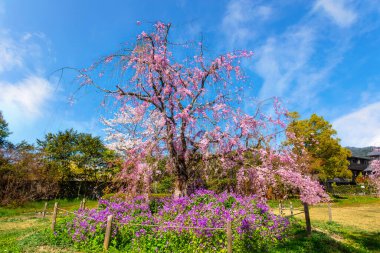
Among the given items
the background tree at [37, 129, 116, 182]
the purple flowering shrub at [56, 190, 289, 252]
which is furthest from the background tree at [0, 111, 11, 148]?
the purple flowering shrub at [56, 190, 289, 252]

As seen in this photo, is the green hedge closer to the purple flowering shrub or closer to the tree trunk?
the purple flowering shrub

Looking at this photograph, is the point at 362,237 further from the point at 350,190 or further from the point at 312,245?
the point at 350,190

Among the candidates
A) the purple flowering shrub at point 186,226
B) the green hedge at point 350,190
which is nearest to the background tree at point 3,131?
the purple flowering shrub at point 186,226

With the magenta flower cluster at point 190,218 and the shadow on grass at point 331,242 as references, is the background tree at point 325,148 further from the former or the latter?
the magenta flower cluster at point 190,218

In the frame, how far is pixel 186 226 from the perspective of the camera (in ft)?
25.0

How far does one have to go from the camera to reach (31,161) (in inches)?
1018

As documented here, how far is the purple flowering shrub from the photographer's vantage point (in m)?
7.70

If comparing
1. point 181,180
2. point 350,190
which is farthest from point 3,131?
point 350,190

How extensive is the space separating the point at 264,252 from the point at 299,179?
324cm

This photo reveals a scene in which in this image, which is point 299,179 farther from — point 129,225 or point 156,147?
point 129,225

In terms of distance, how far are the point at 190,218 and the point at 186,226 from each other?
581mm

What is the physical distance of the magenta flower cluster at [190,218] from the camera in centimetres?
802

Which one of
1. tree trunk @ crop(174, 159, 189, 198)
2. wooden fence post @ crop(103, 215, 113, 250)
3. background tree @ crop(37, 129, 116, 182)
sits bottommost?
wooden fence post @ crop(103, 215, 113, 250)

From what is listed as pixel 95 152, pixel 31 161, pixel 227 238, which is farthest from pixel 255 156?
pixel 95 152
